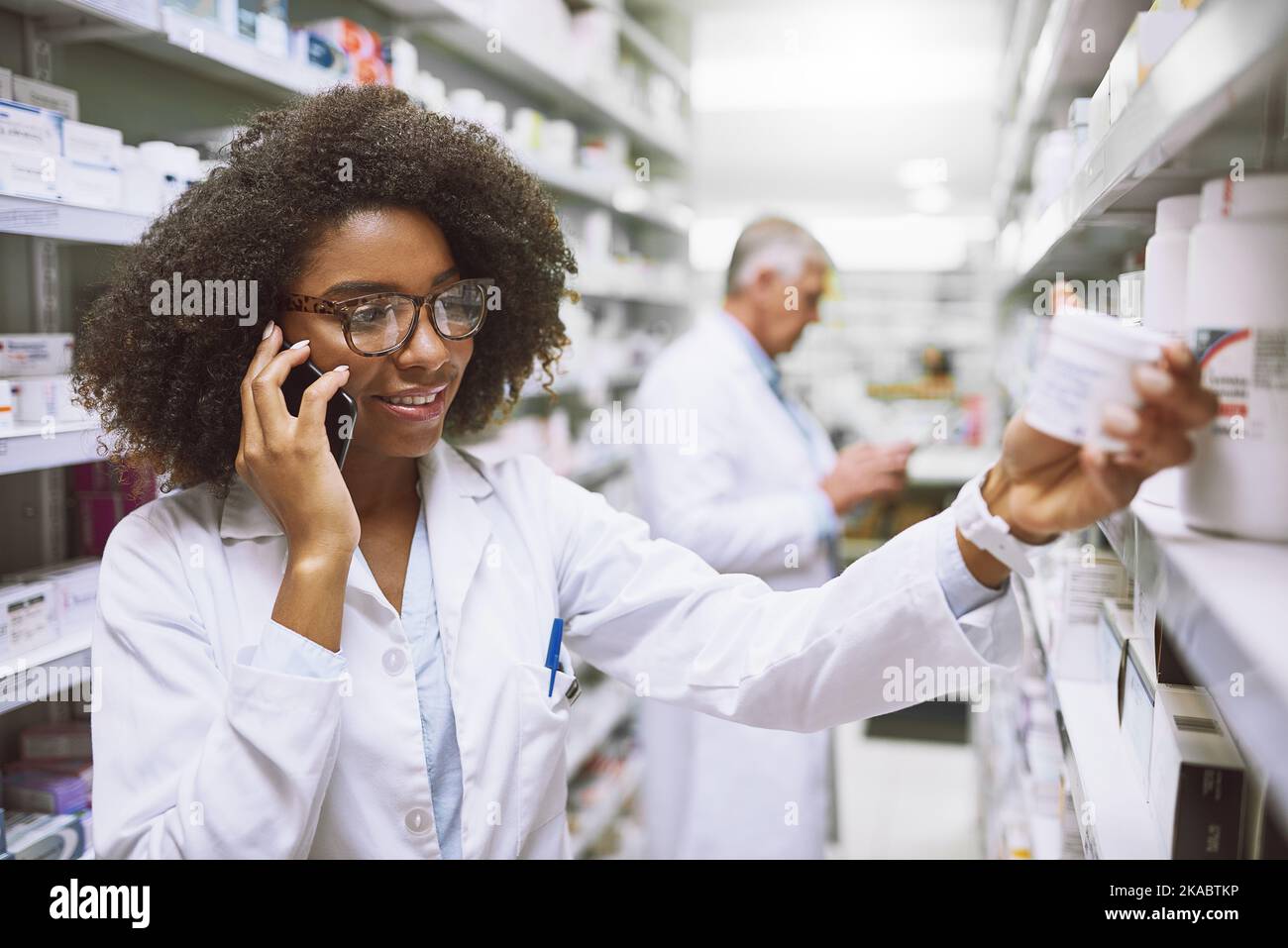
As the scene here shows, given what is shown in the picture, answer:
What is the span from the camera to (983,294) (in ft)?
30.3

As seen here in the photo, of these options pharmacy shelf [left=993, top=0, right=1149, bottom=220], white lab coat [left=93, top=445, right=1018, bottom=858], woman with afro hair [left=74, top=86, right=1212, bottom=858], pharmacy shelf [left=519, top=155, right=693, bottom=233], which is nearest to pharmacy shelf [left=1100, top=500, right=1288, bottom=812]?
woman with afro hair [left=74, top=86, right=1212, bottom=858]

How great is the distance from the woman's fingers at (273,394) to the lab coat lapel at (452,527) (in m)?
0.26

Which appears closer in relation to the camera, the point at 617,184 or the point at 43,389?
the point at 43,389

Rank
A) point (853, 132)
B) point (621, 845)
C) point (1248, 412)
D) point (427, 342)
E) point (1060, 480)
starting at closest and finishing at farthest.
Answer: point (1248, 412) < point (1060, 480) < point (427, 342) < point (621, 845) < point (853, 132)

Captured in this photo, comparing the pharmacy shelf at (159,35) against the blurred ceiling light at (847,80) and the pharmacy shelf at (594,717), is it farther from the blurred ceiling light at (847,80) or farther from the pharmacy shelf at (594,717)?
the blurred ceiling light at (847,80)

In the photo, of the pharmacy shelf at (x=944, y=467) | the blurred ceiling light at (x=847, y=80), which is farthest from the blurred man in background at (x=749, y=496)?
the blurred ceiling light at (x=847, y=80)

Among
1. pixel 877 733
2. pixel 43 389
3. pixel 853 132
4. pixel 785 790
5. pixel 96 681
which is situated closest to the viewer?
pixel 96 681

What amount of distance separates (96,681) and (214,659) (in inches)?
4.5

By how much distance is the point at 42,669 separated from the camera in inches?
54.6

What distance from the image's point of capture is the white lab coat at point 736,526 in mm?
2469

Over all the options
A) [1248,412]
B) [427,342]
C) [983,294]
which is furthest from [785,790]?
[983,294]

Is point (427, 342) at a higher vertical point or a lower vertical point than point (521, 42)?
lower
